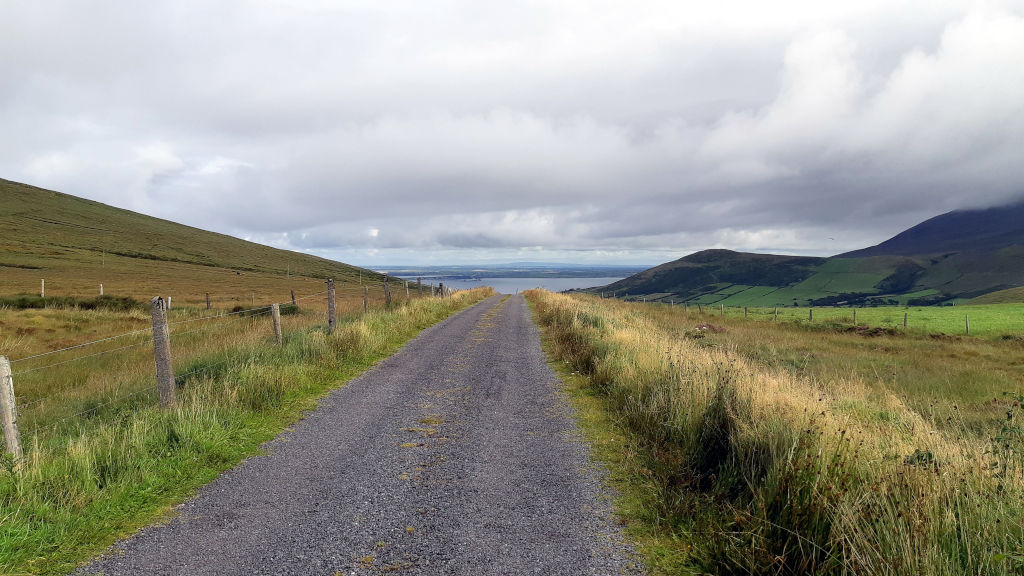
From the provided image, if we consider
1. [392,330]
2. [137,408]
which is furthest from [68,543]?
[392,330]

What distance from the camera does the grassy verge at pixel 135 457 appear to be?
4.34 m

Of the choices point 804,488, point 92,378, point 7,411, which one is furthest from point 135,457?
point 92,378

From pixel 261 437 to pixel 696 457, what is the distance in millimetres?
5838

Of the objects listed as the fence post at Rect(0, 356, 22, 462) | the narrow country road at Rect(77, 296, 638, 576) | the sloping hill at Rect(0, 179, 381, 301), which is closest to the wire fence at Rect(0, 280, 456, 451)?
the fence post at Rect(0, 356, 22, 462)

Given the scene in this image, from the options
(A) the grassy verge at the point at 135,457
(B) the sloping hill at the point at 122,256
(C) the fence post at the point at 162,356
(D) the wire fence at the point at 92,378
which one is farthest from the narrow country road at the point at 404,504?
(B) the sloping hill at the point at 122,256

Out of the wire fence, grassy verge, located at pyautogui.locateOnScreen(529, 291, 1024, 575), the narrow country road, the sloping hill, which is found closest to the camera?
grassy verge, located at pyautogui.locateOnScreen(529, 291, 1024, 575)

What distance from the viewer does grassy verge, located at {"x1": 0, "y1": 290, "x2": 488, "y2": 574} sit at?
14.2 ft

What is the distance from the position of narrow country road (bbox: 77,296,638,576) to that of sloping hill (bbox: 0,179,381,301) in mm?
46291

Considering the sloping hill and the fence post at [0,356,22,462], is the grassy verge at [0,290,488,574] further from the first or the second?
the sloping hill

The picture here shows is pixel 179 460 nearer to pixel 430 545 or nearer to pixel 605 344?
pixel 430 545

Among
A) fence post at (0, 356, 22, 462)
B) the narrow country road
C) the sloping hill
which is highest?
the sloping hill

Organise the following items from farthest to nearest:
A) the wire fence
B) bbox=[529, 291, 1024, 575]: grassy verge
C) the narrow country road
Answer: the wire fence → the narrow country road → bbox=[529, 291, 1024, 575]: grassy verge

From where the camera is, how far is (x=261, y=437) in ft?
23.9

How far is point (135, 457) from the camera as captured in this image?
18.9 feet
